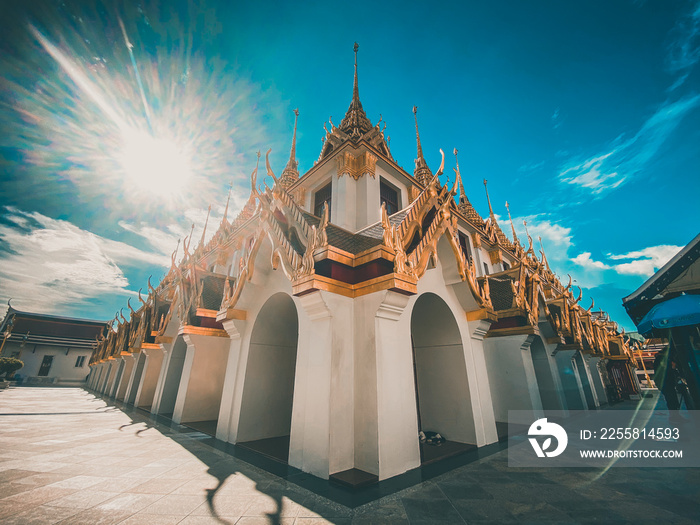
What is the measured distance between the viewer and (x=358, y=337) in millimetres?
4789

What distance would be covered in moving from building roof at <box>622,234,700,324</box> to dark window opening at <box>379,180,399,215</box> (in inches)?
322

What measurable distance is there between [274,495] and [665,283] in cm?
777

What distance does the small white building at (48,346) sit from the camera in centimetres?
3522

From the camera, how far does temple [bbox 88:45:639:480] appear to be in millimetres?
4422

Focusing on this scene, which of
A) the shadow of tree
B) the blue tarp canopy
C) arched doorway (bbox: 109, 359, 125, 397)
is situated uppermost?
the blue tarp canopy

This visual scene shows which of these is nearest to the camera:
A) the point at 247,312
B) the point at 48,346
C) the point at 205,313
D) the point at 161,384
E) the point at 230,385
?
the point at 230,385

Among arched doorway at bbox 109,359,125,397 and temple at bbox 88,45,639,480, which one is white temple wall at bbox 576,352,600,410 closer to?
temple at bbox 88,45,639,480

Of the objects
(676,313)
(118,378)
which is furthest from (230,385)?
(118,378)

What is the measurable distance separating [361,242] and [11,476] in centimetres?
633

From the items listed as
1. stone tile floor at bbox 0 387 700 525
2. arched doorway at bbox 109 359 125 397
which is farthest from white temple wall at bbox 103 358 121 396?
stone tile floor at bbox 0 387 700 525

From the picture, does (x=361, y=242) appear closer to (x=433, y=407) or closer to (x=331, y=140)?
(x=433, y=407)

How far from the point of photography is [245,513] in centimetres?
295

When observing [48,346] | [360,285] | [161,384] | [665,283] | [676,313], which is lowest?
[161,384]

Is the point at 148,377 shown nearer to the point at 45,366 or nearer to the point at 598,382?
the point at 598,382
